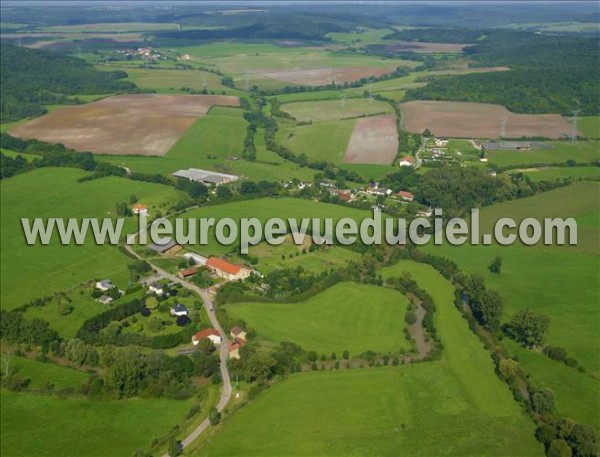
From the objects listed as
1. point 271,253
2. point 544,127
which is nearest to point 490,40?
point 544,127

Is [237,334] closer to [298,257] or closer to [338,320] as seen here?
[338,320]

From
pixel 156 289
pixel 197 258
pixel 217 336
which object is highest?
pixel 197 258

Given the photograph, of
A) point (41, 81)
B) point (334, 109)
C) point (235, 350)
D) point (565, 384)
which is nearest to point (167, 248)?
point (235, 350)

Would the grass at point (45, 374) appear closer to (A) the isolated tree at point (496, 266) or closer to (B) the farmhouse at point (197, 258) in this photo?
(B) the farmhouse at point (197, 258)

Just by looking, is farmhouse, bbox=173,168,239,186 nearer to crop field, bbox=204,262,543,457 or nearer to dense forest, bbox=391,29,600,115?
crop field, bbox=204,262,543,457

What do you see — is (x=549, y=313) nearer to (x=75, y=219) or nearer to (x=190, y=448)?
(x=190, y=448)
